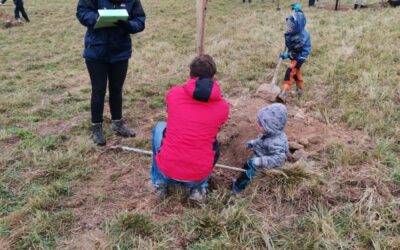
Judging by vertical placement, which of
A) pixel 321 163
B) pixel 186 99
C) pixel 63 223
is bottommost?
pixel 63 223

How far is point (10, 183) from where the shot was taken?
12.5 feet

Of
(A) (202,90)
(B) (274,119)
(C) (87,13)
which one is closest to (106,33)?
(C) (87,13)

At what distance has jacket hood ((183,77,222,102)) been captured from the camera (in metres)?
3.06

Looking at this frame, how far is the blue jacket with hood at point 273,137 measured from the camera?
3.53 metres

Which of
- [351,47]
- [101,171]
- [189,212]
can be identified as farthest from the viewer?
[351,47]

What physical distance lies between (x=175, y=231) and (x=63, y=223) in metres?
0.90

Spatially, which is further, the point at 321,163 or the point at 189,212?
the point at 321,163

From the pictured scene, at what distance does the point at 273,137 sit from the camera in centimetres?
360

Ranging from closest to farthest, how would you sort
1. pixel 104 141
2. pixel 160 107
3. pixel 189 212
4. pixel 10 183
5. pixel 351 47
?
pixel 189 212 < pixel 10 183 < pixel 104 141 < pixel 160 107 < pixel 351 47

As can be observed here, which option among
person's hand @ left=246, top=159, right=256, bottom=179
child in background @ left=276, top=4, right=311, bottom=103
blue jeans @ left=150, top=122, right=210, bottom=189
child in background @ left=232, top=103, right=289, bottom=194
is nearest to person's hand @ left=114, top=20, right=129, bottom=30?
blue jeans @ left=150, top=122, right=210, bottom=189

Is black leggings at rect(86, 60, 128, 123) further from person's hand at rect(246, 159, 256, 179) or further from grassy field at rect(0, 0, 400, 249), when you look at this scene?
person's hand at rect(246, 159, 256, 179)

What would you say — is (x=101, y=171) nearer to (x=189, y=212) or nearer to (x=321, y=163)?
(x=189, y=212)

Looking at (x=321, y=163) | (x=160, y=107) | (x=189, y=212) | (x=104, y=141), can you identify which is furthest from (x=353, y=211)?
(x=160, y=107)

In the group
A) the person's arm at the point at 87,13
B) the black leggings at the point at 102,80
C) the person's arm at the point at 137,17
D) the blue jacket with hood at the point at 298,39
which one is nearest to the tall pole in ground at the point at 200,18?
the person's arm at the point at 137,17
